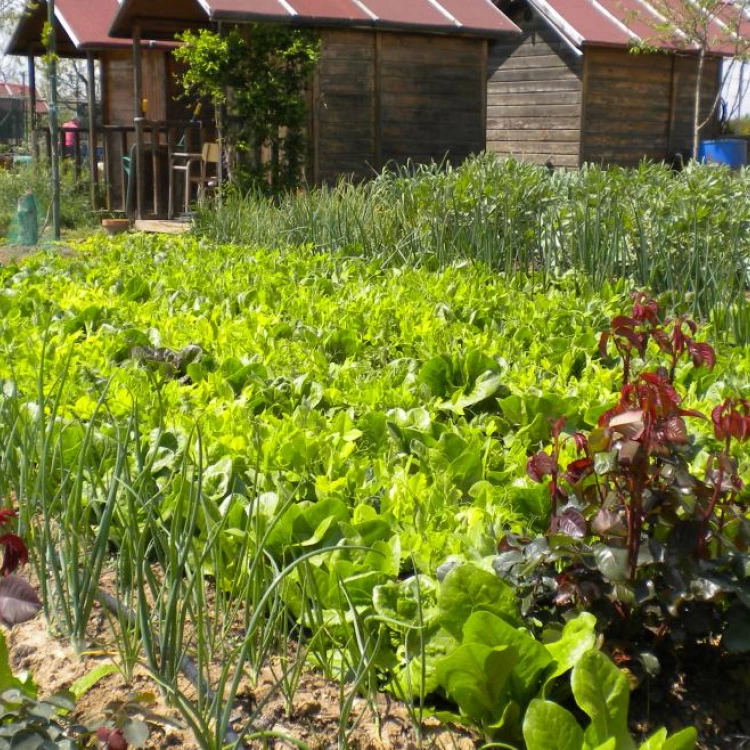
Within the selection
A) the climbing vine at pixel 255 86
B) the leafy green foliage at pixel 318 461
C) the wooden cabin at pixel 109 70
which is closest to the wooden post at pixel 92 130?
the wooden cabin at pixel 109 70

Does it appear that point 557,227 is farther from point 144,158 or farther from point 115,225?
point 144,158

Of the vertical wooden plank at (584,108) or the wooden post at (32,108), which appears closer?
the wooden post at (32,108)

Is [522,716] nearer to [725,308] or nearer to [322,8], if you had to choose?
[725,308]

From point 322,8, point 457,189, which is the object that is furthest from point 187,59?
point 457,189

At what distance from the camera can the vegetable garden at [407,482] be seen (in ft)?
6.52

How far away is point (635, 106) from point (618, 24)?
4.91ft

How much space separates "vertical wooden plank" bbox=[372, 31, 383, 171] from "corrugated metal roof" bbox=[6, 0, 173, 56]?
4.29 meters

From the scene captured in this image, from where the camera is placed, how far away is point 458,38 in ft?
48.3

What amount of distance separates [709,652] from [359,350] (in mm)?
2442

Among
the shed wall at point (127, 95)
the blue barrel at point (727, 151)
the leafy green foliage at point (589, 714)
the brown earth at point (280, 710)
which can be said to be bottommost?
the brown earth at point (280, 710)

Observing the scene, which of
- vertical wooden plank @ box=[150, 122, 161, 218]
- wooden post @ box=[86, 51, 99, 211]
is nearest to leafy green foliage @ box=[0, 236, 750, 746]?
vertical wooden plank @ box=[150, 122, 161, 218]

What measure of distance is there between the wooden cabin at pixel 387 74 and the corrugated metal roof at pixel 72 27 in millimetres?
1885

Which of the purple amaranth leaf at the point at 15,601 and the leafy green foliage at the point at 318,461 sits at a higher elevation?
the purple amaranth leaf at the point at 15,601

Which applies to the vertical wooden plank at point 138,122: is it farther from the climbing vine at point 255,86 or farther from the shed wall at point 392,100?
the shed wall at point 392,100
